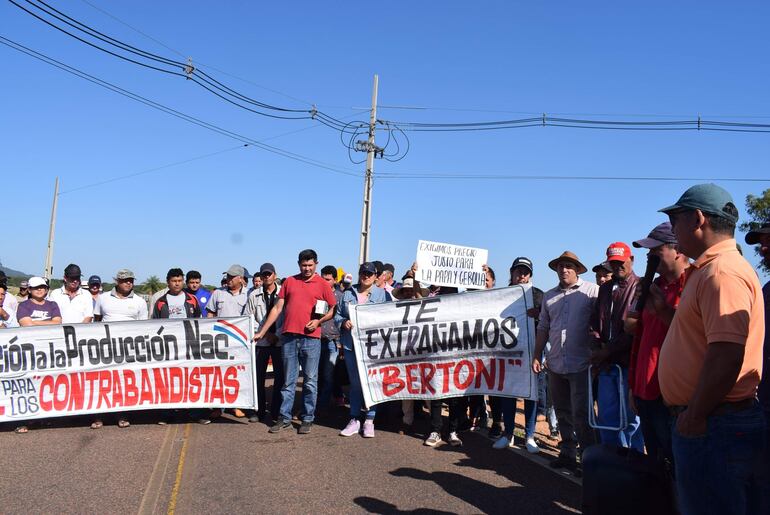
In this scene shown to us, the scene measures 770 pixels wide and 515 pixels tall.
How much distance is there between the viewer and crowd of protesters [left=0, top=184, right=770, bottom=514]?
283 centimetres

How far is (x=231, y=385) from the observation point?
873cm

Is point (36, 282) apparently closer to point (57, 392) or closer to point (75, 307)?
point (75, 307)

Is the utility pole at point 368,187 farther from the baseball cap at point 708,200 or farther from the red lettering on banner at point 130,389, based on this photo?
the baseball cap at point 708,200

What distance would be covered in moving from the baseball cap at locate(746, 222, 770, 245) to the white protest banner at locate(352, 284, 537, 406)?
359cm

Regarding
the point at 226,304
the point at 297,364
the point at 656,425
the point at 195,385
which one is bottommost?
the point at 195,385

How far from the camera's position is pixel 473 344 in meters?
7.83

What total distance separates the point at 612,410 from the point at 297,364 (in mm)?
4331

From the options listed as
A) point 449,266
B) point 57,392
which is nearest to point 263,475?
point 57,392

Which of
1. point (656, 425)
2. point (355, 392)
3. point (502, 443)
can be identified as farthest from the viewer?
point (355, 392)

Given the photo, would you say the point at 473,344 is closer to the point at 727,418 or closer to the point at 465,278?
the point at 465,278

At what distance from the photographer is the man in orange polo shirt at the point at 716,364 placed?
2.76 metres

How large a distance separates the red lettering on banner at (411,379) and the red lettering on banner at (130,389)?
3591 millimetres

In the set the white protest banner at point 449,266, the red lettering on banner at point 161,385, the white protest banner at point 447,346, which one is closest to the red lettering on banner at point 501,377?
the white protest banner at point 447,346

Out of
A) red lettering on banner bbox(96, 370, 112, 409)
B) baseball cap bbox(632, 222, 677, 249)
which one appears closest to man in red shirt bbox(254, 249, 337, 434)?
red lettering on banner bbox(96, 370, 112, 409)
